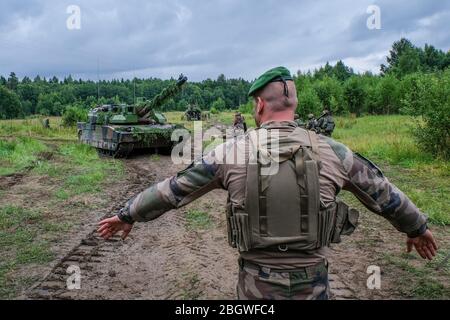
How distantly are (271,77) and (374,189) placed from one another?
0.77m

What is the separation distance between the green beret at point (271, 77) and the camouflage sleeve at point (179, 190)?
0.44 m

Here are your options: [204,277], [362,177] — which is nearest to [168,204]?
[362,177]

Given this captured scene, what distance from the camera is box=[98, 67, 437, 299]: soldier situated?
2.19 m

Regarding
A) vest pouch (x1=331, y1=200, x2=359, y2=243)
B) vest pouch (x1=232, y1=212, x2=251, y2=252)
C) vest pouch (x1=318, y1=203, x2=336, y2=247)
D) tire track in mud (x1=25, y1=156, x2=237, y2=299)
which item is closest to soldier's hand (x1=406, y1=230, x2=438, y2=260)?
vest pouch (x1=331, y1=200, x2=359, y2=243)

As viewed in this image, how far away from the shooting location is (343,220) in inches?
95.0

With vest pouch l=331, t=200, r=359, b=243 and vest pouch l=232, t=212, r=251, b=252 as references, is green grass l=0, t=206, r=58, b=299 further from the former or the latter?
vest pouch l=331, t=200, r=359, b=243

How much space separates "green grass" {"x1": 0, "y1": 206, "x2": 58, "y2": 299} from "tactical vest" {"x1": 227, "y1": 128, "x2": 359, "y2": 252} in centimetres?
305

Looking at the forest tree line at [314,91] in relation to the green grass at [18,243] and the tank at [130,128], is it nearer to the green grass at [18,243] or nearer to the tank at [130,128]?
the tank at [130,128]

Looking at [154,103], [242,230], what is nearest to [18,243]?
[242,230]

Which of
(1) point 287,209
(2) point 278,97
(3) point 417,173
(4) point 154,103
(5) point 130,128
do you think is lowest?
(3) point 417,173

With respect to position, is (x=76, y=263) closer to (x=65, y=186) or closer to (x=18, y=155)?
(x=65, y=186)

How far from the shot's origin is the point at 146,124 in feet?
52.6

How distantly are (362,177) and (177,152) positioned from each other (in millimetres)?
13449
